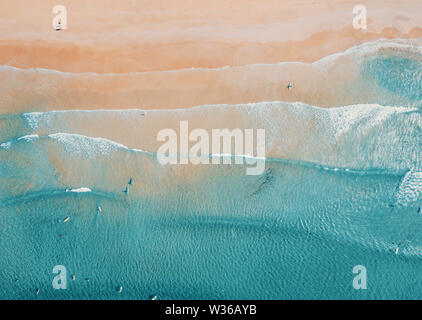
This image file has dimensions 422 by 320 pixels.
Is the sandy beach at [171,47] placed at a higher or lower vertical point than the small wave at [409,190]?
higher

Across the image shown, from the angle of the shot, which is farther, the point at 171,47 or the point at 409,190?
the point at 171,47

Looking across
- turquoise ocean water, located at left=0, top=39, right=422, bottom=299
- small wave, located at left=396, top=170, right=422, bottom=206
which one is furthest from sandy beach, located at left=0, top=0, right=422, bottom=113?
small wave, located at left=396, top=170, right=422, bottom=206

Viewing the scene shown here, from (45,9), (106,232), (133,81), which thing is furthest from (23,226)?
(45,9)

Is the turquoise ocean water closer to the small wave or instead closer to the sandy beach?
the small wave

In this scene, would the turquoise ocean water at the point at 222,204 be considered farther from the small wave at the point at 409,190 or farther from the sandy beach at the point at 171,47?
the sandy beach at the point at 171,47

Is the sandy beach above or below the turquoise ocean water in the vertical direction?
above

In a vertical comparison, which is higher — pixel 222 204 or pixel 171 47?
pixel 171 47

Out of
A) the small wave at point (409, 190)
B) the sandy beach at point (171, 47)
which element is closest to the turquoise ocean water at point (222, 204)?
the small wave at point (409, 190)

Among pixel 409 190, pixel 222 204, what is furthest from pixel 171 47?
pixel 409 190

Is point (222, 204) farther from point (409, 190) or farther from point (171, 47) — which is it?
point (409, 190)

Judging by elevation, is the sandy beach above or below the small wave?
above
